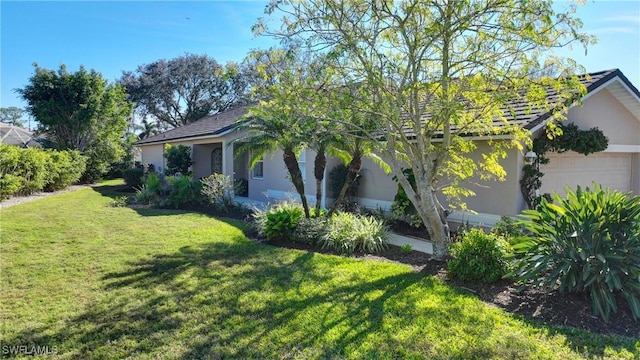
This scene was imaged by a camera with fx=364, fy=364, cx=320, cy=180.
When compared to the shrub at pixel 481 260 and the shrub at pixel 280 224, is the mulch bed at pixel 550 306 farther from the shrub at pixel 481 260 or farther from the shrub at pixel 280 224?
the shrub at pixel 280 224

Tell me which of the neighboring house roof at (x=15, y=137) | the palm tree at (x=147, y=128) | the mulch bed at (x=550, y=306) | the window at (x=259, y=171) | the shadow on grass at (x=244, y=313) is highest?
the palm tree at (x=147, y=128)

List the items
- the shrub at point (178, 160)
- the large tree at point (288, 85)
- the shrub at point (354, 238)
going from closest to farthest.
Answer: the large tree at point (288, 85)
the shrub at point (354, 238)
the shrub at point (178, 160)

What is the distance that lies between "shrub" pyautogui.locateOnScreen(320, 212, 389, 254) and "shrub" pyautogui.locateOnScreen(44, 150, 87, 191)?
16.9m

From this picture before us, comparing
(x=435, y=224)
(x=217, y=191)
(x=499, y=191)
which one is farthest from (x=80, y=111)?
(x=499, y=191)

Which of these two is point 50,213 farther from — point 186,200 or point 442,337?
point 442,337

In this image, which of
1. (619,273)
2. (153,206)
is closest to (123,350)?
(619,273)

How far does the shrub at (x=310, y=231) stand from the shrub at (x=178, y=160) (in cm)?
1374

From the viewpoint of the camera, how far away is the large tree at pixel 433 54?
236 inches

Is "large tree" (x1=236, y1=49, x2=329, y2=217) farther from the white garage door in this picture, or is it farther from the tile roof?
the white garage door

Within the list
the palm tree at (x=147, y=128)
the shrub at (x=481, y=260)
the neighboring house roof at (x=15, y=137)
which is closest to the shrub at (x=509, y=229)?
the shrub at (x=481, y=260)

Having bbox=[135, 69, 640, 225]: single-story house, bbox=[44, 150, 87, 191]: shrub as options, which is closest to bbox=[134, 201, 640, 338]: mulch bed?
bbox=[135, 69, 640, 225]: single-story house

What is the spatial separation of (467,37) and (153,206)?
13.2 m

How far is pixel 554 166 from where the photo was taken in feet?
36.0

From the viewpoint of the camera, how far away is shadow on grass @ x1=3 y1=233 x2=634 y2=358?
4.16 metres
